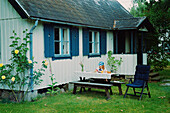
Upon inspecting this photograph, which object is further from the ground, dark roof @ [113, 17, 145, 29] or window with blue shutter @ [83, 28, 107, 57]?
dark roof @ [113, 17, 145, 29]

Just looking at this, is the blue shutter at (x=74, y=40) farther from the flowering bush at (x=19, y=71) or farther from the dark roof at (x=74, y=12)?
the flowering bush at (x=19, y=71)

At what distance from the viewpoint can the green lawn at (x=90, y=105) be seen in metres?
7.04

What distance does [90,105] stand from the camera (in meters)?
7.66

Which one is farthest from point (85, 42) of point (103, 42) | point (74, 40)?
point (103, 42)

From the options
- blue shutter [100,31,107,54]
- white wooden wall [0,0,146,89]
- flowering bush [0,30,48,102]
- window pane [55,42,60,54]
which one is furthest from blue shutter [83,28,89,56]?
flowering bush [0,30,48,102]

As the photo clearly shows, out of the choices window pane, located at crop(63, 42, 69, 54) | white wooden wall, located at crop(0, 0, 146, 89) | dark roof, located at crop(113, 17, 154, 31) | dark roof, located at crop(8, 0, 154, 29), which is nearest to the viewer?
dark roof, located at crop(8, 0, 154, 29)

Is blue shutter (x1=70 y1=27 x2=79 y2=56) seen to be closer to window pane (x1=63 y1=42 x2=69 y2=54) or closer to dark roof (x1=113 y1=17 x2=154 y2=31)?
window pane (x1=63 y1=42 x2=69 y2=54)

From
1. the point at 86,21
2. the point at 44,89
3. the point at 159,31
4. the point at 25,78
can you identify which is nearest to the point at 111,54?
the point at 86,21

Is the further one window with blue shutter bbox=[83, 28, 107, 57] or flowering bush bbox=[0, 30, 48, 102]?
window with blue shutter bbox=[83, 28, 107, 57]

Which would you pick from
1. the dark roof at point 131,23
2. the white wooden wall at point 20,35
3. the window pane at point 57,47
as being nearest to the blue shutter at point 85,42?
the white wooden wall at point 20,35

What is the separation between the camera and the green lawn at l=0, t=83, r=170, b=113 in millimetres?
7039

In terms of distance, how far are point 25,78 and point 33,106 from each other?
1.30 metres

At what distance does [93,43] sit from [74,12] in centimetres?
224

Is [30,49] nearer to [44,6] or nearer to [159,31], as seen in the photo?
[44,6]
